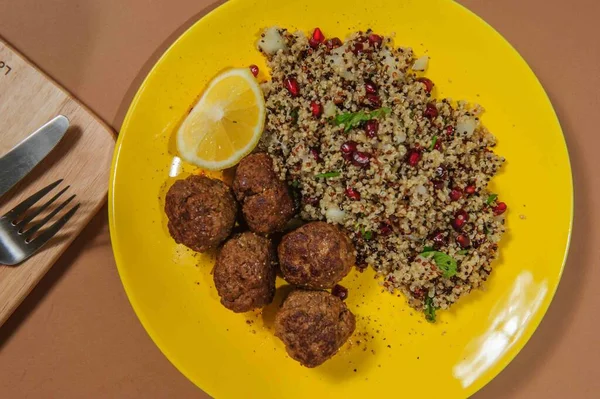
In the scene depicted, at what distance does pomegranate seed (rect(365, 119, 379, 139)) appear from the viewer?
2.65 m

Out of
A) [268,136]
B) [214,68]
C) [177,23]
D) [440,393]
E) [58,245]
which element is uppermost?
[177,23]

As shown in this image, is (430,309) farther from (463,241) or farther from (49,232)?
(49,232)

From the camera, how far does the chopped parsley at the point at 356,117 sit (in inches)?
104

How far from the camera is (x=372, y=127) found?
2.66 meters

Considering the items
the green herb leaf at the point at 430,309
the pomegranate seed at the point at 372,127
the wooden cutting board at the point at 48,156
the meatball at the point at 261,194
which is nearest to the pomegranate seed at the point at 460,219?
the green herb leaf at the point at 430,309

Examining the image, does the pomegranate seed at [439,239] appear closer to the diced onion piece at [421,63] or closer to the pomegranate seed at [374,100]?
the pomegranate seed at [374,100]

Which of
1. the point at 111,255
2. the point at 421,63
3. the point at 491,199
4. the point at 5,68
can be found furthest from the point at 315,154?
the point at 5,68

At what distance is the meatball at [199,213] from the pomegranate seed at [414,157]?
3.42ft

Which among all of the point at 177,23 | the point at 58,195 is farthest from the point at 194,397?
the point at 177,23

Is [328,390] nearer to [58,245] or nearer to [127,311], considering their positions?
[127,311]

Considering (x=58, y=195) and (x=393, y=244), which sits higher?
(x=58, y=195)

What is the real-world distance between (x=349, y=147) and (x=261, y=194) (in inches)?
22.3

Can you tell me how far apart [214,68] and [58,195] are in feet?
4.01

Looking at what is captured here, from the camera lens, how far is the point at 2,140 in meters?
2.93
